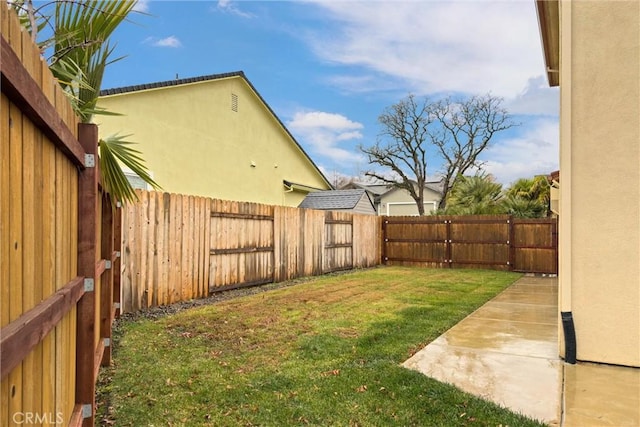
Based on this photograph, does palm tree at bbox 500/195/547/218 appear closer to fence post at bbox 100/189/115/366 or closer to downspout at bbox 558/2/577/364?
downspout at bbox 558/2/577/364

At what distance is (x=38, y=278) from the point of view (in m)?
1.53

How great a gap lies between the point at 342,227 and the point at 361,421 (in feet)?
32.1

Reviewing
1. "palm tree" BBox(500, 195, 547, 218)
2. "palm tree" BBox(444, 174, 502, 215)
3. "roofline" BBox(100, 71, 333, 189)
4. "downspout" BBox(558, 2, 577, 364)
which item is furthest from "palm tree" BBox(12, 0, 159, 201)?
"palm tree" BBox(444, 174, 502, 215)

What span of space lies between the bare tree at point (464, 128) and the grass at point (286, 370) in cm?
2641

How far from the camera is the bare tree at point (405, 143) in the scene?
104 ft

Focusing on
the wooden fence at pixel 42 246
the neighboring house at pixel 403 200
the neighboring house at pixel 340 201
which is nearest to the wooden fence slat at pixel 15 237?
the wooden fence at pixel 42 246

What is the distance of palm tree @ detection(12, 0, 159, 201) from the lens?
2691 mm

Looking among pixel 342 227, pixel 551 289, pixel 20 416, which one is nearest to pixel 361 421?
pixel 20 416

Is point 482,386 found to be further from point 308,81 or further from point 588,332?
point 308,81

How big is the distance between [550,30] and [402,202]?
30812 millimetres

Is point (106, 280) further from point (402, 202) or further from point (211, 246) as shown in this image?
point (402, 202)

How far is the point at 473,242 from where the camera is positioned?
543 inches

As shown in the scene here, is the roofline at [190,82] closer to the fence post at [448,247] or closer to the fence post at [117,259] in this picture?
the fence post at [117,259]

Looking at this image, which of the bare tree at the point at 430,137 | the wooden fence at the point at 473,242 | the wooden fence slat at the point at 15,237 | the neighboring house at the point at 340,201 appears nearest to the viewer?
the wooden fence slat at the point at 15,237
